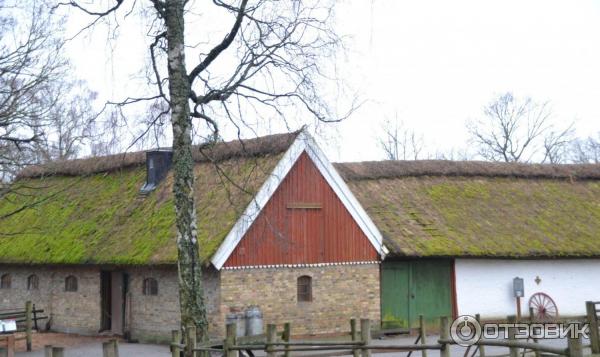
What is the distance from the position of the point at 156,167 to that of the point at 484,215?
1069 centimetres

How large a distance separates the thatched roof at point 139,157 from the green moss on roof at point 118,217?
0.66 feet

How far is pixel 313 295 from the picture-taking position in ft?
76.3

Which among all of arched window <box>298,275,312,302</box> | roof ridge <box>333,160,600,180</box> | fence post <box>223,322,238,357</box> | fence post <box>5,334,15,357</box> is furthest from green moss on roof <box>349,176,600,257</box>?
fence post <box>223,322,238,357</box>

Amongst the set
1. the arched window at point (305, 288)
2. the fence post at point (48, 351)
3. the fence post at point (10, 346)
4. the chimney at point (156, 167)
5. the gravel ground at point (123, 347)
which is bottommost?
the gravel ground at point (123, 347)

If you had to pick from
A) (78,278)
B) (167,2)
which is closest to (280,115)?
(167,2)

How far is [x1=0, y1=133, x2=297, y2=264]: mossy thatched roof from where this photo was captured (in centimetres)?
2273

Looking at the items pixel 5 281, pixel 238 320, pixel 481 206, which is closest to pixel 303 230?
pixel 238 320

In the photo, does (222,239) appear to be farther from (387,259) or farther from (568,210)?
(568,210)

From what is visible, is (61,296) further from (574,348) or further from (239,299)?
(574,348)

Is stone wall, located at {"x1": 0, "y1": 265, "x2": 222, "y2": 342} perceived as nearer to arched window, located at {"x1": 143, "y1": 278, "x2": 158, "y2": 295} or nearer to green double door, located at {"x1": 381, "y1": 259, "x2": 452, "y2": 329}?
arched window, located at {"x1": 143, "y1": 278, "x2": 158, "y2": 295}

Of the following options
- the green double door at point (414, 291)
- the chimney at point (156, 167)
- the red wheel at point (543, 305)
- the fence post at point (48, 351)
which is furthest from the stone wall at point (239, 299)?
the fence post at point (48, 351)

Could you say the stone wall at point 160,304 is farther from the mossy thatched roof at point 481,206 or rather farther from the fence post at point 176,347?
the fence post at point 176,347

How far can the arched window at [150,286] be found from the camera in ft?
76.7

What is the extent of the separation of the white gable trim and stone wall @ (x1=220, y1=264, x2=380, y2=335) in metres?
0.64
